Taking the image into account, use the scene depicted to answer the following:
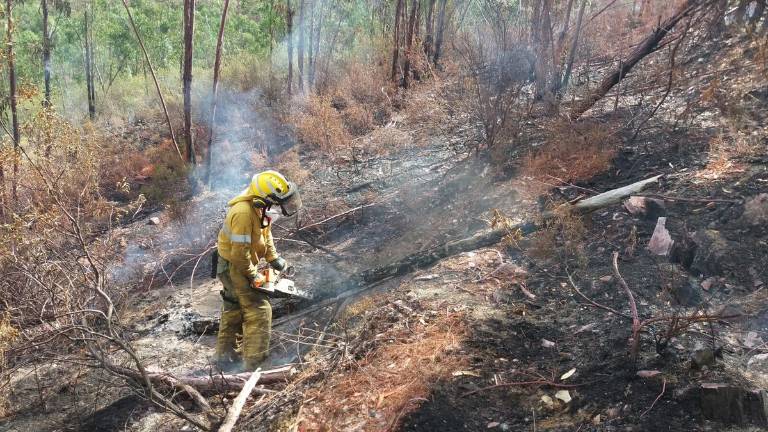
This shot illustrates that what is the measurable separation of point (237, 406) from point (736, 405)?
2965 mm

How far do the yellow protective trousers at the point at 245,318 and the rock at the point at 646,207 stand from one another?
3698 millimetres

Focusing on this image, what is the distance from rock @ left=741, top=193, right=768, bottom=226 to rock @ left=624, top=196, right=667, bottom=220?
681 mm

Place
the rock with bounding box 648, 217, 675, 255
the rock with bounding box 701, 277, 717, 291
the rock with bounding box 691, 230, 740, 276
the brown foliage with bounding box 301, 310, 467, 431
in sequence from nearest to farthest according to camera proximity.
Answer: the brown foliage with bounding box 301, 310, 467, 431, the rock with bounding box 701, 277, 717, 291, the rock with bounding box 691, 230, 740, 276, the rock with bounding box 648, 217, 675, 255

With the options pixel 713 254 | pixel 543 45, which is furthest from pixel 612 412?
pixel 543 45

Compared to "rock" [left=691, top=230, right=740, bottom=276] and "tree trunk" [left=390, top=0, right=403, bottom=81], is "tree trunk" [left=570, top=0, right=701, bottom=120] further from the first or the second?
"tree trunk" [left=390, top=0, right=403, bottom=81]

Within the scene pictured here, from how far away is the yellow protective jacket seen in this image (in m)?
4.49

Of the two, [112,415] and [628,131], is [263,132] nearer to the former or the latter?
[628,131]

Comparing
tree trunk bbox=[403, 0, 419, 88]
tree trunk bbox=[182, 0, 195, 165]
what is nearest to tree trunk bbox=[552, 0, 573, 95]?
tree trunk bbox=[403, 0, 419, 88]

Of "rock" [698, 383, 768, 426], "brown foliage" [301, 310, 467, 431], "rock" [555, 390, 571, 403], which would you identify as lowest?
"brown foliage" [301, 310, 467, 431]

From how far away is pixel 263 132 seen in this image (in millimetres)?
11938

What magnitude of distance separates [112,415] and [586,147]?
6.01m

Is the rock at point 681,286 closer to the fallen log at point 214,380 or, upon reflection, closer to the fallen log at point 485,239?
the fallen log at point 485,239

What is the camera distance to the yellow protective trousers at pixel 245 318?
15.2 feet

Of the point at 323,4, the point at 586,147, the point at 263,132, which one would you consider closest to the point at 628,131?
the point at 586,147
